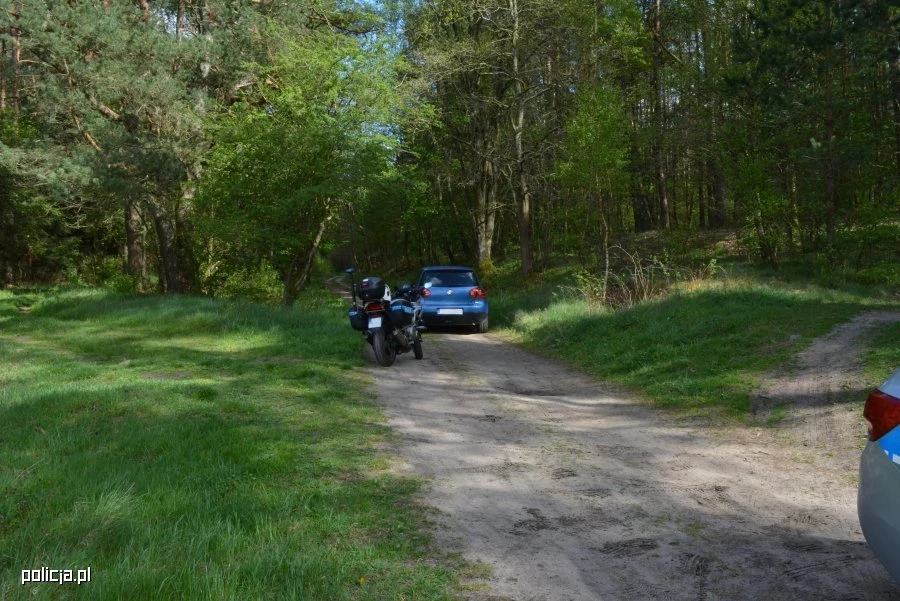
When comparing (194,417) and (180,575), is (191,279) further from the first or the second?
(180,575)

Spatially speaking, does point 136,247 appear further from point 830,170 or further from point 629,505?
point 629,505

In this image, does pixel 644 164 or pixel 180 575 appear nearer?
pixel 180 575

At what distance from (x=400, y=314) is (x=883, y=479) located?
29.0 feet

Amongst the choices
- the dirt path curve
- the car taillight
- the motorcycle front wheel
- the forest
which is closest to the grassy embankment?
the dirt path curve

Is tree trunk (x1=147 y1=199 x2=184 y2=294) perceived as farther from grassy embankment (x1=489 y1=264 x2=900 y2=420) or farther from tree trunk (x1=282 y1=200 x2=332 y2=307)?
grassy embankment (x1=489 y1=264 x2=900 y2=420)

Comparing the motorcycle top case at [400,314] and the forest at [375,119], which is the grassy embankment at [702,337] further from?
the forest at [375,119]

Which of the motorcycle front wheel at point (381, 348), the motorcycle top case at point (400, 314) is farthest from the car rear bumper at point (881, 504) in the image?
the motorcycle top case at point (400, 314)

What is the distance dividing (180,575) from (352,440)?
312 centimetres

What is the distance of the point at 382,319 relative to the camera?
1135 cm

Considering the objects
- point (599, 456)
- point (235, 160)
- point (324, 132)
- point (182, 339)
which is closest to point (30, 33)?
point (235, 160)

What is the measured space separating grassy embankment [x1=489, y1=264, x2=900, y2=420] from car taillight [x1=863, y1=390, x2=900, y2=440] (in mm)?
4508

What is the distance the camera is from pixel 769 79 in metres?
18.7

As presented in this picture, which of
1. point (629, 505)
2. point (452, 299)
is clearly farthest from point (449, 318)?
point (629, 505)

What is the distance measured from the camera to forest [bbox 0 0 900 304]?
18.3 meters
